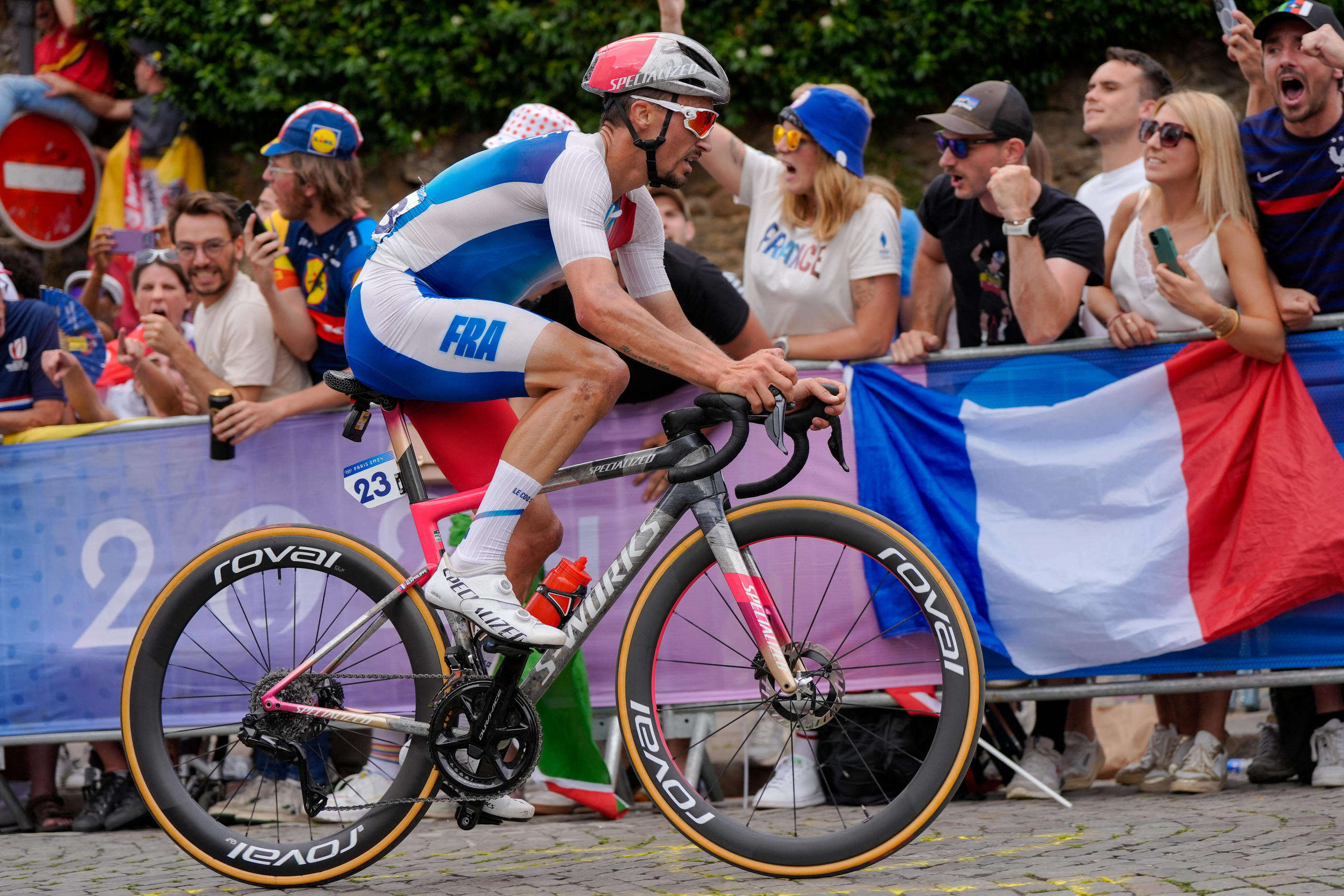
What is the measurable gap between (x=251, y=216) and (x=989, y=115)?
2.99 metres

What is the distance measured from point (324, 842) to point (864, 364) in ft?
8.58

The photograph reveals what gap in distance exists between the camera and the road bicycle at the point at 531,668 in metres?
3.64

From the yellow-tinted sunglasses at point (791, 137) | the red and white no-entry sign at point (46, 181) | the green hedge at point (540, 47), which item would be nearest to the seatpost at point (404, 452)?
the yellow-tinted sunglasses at point (791, 137)

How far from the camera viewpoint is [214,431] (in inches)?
215

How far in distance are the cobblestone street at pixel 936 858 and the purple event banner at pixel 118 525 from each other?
0.63m

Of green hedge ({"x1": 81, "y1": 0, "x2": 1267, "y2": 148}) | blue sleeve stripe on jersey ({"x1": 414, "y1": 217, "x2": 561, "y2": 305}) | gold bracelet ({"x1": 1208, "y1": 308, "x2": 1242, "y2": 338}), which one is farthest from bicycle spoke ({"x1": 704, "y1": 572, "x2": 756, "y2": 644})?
green hedge ({"x1": 81, "y1": 0, "x2": 1267, "y2": 148})

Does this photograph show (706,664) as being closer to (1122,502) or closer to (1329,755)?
(1122,502)

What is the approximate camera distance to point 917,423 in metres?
5.26

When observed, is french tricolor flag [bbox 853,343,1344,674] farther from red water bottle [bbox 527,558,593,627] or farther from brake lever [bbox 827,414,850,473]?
red water bottle [bbox 527,558,593,627]

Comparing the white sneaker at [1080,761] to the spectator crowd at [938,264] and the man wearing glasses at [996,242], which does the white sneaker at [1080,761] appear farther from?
the man wearing glasses at [996,242]

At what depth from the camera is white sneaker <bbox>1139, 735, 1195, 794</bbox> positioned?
518cm

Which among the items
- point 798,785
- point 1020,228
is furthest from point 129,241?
point 1020,228

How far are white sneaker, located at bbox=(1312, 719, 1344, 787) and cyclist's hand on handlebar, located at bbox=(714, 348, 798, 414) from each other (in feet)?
8.90

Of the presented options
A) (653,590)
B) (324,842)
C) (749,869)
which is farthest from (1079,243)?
(324,842)
